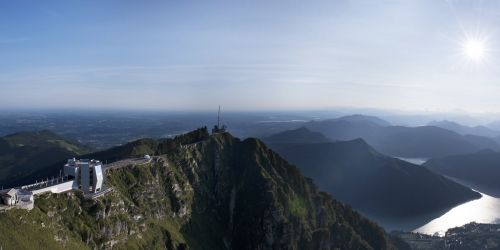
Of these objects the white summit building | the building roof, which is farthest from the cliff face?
the white summit building

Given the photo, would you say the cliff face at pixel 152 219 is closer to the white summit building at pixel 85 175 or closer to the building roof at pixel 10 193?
the building roof at pixel 10 193

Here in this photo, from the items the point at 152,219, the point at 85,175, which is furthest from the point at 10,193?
the point at 152,219

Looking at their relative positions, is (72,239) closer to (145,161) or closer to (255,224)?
(145,161)

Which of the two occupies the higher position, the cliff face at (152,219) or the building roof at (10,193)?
the building roof at (10,193)

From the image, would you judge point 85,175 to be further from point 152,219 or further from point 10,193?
point 152,219

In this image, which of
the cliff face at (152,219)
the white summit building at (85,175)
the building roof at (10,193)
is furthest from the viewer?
the white summit building at (85,175)

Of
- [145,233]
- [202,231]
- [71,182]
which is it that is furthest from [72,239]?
[202,231]

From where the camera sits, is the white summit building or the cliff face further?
the white summit building

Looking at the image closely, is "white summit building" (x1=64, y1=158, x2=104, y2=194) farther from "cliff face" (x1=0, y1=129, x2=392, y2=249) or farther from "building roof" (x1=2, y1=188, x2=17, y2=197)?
"building roof" (x1=2, y1=188, x2=17, y2=197)

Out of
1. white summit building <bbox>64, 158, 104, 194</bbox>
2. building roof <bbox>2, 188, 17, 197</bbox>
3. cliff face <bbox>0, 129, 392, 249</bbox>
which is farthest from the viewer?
white summit building <bbox>64, 158, 104, 194</bbox>

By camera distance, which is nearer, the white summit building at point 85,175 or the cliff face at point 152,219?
the cliff face at point 152,219

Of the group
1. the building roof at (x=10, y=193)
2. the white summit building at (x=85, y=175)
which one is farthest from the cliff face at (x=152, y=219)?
the white summit building at (x=85, y=175)
